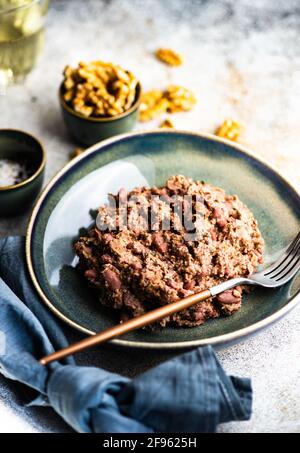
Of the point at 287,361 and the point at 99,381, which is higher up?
the point at 99,381

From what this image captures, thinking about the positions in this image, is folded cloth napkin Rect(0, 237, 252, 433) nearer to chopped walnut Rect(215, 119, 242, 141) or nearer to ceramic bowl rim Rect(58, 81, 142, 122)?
ceramic bowl rim Rect(58, 81, 142, 122)

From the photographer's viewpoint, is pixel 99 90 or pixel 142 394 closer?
pixel 142 394

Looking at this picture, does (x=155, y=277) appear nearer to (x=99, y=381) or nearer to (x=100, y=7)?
(x=99, y=381)

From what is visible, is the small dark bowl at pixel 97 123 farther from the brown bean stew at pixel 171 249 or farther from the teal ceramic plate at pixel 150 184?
the brown bean stew at pixel 171 249

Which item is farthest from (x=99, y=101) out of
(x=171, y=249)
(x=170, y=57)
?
(x=171, y=249)

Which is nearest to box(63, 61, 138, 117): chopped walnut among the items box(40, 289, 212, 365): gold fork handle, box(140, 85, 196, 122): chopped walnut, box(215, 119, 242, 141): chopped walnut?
box(140, 85, 196, 122): chopped walnut

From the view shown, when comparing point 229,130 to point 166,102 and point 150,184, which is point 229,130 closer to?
point 166,102

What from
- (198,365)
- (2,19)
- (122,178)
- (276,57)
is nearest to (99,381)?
(198,365)
